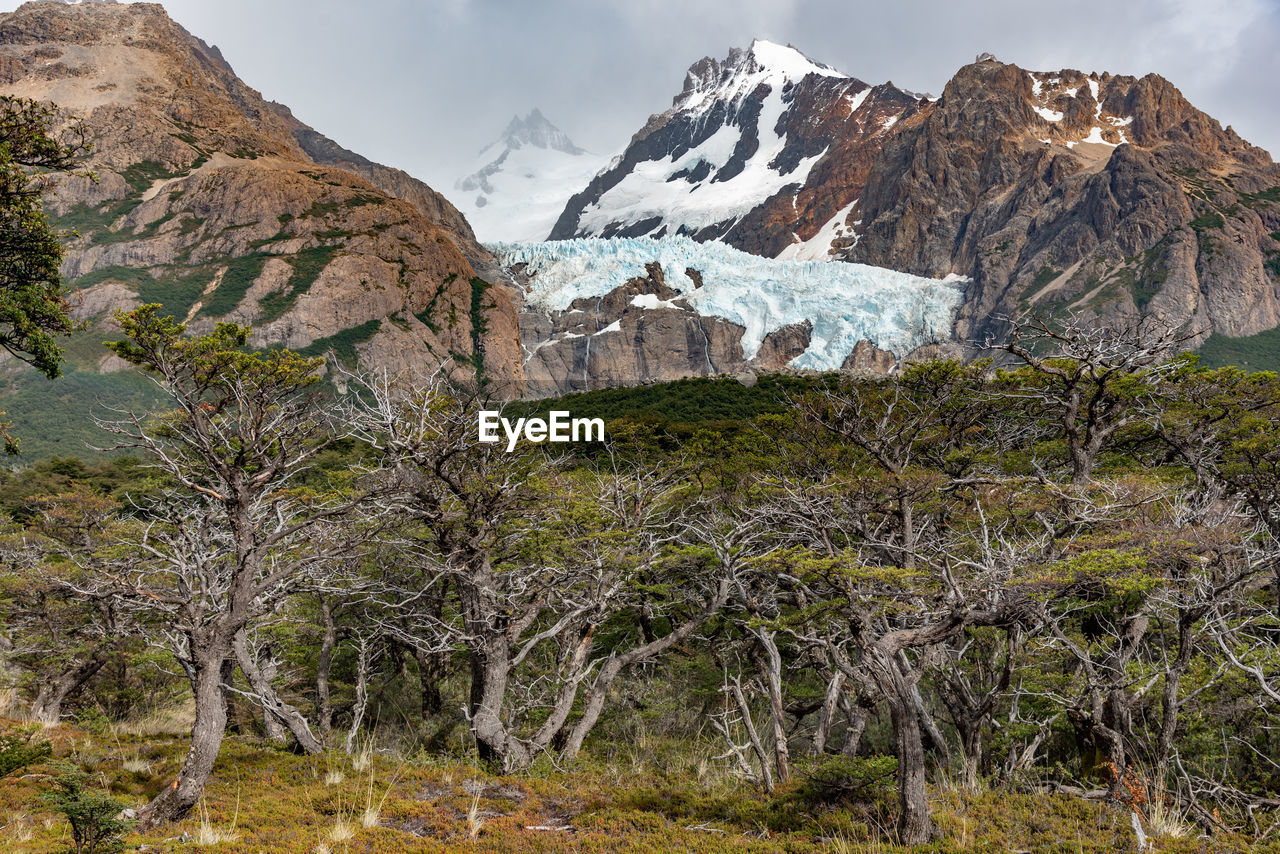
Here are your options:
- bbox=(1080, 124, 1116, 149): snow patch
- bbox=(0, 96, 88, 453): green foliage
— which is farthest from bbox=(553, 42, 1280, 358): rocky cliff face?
bbox=(0, 96, 88, 453): green foliage

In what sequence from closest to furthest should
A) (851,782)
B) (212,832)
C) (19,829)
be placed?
(212,832), (19,829), (851,782)

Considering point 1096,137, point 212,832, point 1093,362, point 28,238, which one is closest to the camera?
point 212,832

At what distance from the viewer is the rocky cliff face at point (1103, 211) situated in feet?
456

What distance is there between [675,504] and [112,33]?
209948 millimetres

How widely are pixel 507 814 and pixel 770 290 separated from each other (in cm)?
15126

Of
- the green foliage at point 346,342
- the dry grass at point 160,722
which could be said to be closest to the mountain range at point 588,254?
the green foliage at point 346,342

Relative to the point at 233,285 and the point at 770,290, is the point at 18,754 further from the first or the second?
the point at 770,290

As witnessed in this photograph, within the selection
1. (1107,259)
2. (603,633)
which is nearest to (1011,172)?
(1107,259)

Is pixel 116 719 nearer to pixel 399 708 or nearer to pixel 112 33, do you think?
pixel 399 708

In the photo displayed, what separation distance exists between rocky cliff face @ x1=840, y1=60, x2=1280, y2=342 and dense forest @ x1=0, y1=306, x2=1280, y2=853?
12126 cm

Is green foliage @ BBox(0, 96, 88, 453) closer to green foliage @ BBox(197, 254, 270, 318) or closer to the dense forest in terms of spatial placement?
the dense forest

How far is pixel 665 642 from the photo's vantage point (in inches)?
619

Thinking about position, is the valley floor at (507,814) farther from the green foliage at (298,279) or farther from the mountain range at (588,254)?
the green foliage at (298,279)

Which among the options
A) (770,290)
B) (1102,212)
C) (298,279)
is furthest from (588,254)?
(1102,212)
